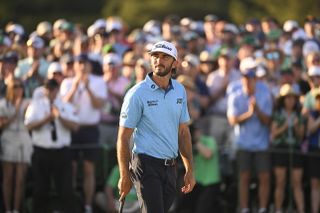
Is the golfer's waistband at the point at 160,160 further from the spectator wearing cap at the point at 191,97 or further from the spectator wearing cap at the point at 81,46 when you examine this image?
the spectator wearing cap at the point at 81,46

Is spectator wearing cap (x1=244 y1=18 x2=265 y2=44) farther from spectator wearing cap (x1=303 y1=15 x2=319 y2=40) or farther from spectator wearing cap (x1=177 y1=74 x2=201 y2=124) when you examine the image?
spectator wearing cap (x1=177 y1=74 x2=201 y2=124)

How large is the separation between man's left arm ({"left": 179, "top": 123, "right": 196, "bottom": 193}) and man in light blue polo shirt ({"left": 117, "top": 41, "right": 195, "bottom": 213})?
0.17 m

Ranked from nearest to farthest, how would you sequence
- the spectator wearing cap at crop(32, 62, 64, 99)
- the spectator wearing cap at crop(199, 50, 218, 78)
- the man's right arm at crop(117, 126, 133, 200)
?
1. the man's right arm at crop(117, 126, 133, 200)
2. the spectator wearing cap at crop(32, 62, 64, 99)
3. the spectator wearing cap at crop(199, 50, 218, 78)

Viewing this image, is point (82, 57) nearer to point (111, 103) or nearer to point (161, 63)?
point (111, 103)

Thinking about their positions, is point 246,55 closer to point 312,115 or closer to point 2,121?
point 312,115

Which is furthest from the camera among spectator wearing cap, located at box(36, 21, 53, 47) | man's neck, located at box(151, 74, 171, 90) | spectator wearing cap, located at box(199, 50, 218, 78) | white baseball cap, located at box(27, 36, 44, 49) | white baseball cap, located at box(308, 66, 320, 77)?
spectator wearing cap, located at box(36, 21, 53, 47)

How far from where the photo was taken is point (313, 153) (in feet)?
60.2

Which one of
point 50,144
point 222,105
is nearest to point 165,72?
point 50,144

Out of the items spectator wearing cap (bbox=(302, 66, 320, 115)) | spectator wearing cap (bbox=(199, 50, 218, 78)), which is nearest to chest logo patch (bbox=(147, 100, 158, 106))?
spectator wearing cap (bbox=(302, 66, 320, 115))

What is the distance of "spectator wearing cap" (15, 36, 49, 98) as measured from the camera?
745 inches

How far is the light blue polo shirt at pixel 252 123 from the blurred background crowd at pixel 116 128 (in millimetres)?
15

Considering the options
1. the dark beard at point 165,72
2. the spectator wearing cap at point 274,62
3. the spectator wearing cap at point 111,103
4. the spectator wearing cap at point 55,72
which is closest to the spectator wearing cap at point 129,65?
the spectator wearing cap at point 111,103

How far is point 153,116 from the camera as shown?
1358 cm

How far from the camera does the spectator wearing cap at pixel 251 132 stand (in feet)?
60.8
